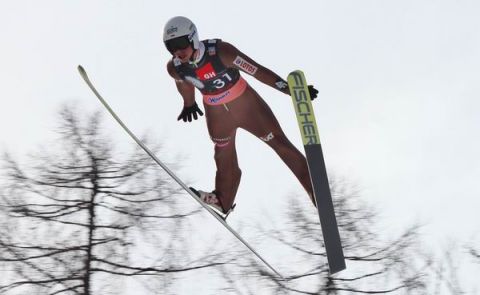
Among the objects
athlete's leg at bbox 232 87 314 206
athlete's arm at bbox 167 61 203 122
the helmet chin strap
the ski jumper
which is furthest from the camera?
athlete's arm at bbox 167 61 203 122

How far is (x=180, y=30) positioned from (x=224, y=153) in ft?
4.95

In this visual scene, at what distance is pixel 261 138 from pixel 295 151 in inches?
14.6

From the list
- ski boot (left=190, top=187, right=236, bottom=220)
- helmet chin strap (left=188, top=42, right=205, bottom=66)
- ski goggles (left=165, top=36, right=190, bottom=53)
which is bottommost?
ski boot (left=190, top=187, right=236, bottom=220)

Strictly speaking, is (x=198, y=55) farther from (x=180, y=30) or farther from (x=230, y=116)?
(x=230, y=116)

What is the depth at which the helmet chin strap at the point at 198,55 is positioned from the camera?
21.6 ft

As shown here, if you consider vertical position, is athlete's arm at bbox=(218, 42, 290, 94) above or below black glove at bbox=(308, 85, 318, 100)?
above

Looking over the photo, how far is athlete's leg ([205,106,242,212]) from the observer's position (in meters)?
7.09

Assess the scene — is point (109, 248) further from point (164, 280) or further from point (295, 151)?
point (295, 151)

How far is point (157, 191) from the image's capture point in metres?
11.4

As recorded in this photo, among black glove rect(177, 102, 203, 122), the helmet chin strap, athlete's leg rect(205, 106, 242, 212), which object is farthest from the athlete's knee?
the helmet chin strap

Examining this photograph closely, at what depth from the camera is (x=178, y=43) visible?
21.1ft

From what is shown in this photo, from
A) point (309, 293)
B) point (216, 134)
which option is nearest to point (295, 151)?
point (216, 134)

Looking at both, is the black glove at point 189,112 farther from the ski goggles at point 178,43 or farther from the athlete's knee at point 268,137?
the ski goggles at point 178,43

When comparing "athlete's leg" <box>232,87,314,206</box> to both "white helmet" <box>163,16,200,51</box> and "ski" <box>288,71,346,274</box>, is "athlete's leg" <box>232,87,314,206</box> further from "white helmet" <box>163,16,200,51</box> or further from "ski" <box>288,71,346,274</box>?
"white helmet" <box>163,16,200,51</box>
